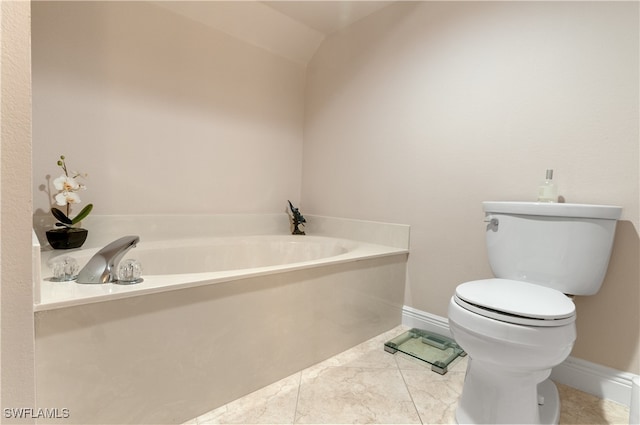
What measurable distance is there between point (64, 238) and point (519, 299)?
1.97 m

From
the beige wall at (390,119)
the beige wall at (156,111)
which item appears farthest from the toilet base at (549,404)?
the beige wall at (156,111)

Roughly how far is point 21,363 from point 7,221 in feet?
1.01

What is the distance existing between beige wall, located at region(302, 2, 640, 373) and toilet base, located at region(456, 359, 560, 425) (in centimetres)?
54

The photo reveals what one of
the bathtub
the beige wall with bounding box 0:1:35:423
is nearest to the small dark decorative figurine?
the bathtub

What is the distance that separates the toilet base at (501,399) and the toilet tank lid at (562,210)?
59 centimetres

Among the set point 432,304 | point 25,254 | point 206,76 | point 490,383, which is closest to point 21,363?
point 25,254

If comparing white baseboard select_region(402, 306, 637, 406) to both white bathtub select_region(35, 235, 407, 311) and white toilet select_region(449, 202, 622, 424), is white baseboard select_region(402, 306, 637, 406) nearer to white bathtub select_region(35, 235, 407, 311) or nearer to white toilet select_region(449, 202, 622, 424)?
white toilet select_region(449, 202, 622, 424)

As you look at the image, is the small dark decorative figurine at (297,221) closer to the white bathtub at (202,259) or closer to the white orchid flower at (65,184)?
the white bathtub at (202,259)

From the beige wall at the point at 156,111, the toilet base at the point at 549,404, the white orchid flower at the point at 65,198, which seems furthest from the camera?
the beige wall at the point at 156,111

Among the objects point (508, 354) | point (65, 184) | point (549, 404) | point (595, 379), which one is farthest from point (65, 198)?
point (595, 379)

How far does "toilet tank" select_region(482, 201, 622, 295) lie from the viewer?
3.76 feet

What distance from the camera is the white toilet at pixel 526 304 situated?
0.90 meters

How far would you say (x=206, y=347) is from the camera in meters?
1.07

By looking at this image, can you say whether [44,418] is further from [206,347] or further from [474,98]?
[474,98]
